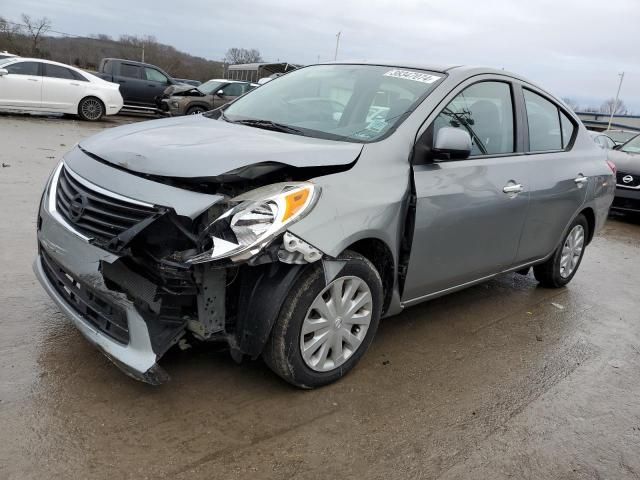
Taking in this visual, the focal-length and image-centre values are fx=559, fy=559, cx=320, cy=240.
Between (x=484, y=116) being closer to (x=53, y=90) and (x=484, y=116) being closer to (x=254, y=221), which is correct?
(x=254, y=221)

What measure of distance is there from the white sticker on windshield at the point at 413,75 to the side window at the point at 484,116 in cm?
21

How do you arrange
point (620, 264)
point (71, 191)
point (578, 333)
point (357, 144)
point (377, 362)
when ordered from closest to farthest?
point (71, 191) < point (357, 144) < point (377, 362) < point (578, 333) < point (620, 264)

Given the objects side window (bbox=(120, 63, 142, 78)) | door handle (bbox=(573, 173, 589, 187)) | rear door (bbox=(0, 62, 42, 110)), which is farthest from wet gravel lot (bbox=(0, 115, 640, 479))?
side window (bbox=(120, 63, 142, 78))

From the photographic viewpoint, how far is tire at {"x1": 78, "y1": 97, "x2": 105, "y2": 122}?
15195 mm

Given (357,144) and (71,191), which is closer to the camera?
(71,191)

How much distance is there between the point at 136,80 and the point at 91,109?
10.6 feet

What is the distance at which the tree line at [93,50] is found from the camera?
4350 centimetres

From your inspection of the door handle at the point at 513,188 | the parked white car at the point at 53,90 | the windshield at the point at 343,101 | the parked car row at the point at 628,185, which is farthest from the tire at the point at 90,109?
the door handle at the point at 513,188

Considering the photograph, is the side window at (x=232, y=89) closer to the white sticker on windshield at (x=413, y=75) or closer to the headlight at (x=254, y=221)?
the white sticker on windshield at (x=413, y=75)

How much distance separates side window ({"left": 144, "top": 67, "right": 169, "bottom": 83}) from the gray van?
15708mm

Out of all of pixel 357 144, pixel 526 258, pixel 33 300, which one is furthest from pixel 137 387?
pixel 526 258

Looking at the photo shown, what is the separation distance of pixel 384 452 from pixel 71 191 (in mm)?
2035

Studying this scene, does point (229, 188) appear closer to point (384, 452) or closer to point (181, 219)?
point (181, 219)

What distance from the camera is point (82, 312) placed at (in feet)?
9.13
